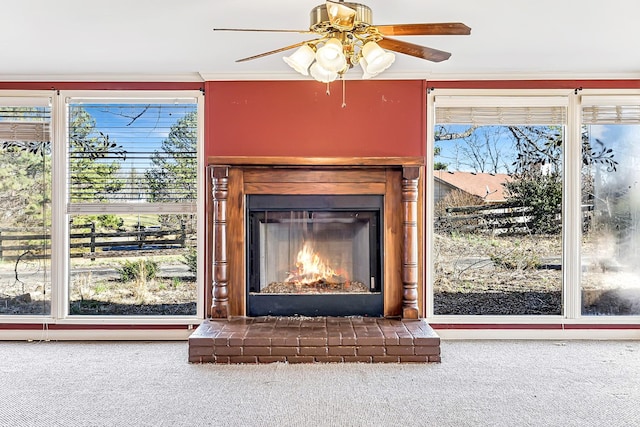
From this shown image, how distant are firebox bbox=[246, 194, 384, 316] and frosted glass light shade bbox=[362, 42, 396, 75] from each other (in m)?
1.76

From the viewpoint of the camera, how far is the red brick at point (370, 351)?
11.3 feet

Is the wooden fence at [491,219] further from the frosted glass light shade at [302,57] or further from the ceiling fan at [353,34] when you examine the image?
the frosted glass light shade at [302,57]

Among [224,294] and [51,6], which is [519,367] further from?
[51,6]

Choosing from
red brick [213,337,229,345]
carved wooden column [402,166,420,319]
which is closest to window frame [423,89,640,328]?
carved wooden column [402,166,420,319]

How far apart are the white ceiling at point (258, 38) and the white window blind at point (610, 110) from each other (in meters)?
0.19

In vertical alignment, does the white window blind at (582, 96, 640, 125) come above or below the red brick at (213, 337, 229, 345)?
above

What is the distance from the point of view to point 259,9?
285 cm

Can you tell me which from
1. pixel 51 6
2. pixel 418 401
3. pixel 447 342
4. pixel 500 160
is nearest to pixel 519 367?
pixel 447 342

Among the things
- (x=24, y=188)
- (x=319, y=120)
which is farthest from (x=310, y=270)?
(x=24, y=188)

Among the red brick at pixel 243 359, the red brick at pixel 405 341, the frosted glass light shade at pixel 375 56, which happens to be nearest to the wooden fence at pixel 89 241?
the red brick at pixel 243 359

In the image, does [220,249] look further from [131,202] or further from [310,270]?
[131,202]

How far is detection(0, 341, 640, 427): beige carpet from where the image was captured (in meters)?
2.56

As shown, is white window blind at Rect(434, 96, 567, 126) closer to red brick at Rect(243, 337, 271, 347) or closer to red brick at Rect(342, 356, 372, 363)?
red brick at Rect(342, 356, 372, 363)

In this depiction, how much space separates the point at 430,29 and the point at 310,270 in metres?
2.39
